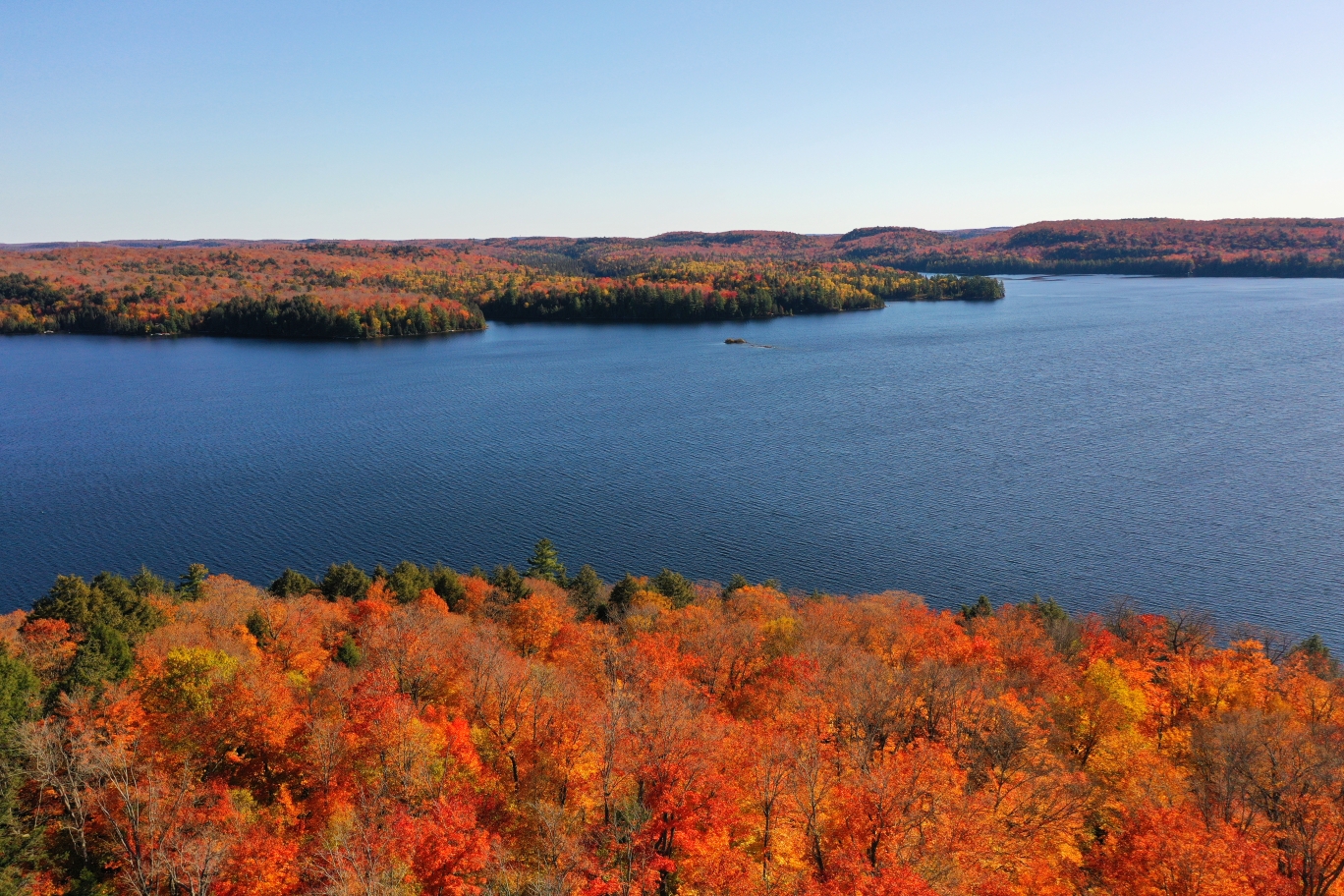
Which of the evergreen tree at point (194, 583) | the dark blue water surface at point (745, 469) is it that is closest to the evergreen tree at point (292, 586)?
the evergreen tree at point (194, 583)

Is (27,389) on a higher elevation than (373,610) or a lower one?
higher

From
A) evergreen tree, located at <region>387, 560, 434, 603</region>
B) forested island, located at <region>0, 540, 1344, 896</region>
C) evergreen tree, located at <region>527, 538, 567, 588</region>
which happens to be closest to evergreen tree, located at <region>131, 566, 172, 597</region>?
forested island, located at <region>0, 540, 1344, 896</region>

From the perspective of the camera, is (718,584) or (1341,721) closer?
(1341,721)

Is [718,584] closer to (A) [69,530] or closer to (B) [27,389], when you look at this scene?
(A) [69,530]

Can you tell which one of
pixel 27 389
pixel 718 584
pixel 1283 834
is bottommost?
pixel 718 584

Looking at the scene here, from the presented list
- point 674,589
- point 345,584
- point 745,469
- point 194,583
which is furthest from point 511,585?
point 745,469

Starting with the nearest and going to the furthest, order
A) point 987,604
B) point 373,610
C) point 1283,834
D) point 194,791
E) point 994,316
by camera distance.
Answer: point 1283,834, point 194,791, point 373,610, point 987,604, point 994,316

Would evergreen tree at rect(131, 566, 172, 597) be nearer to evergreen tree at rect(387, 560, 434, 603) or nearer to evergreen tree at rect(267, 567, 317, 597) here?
evergreen tree at rect(267, 567, 317, 597)

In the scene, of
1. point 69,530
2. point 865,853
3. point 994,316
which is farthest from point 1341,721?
point 994,316
